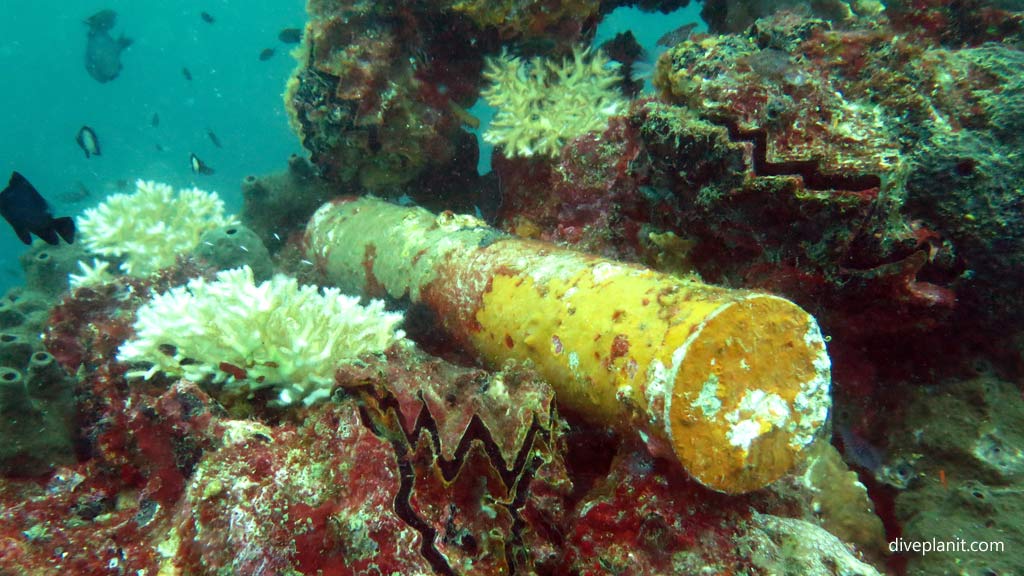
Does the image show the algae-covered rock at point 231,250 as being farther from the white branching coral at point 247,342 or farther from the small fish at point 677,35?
the small fish at point 677,35

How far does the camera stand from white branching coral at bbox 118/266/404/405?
2.66 meters

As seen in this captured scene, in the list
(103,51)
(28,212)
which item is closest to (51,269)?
(28,212)

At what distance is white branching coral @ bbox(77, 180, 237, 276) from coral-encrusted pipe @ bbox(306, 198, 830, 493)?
13.7 ft

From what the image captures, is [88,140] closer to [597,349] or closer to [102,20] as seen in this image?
[597,349]

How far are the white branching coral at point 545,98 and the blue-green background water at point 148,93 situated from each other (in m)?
47.9

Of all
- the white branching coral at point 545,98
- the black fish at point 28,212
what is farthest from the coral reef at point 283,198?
the white branching coral at point 545,98

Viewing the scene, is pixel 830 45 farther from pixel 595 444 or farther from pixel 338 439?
pixel 338 439

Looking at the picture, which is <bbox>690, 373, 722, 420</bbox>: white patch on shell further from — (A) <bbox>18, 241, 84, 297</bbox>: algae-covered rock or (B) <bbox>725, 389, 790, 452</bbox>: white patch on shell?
(A) <bbox>18, 241, 84, 297</bbox>: algae-covered rock

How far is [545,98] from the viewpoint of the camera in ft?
17.1

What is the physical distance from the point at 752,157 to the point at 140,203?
6.64 meters

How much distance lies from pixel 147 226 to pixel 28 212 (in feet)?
4.42

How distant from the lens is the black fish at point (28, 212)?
4.46 metres

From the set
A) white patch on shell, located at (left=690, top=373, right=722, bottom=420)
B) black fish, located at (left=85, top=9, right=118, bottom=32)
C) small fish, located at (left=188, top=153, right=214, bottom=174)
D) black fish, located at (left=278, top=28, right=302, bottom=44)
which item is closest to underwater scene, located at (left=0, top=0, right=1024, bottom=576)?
white patch on shell, located at (left=690, top=373, right=722, bottom=420)

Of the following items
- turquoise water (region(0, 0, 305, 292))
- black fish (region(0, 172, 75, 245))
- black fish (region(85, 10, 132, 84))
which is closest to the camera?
black fish (region(0, 172, 75, 245))
